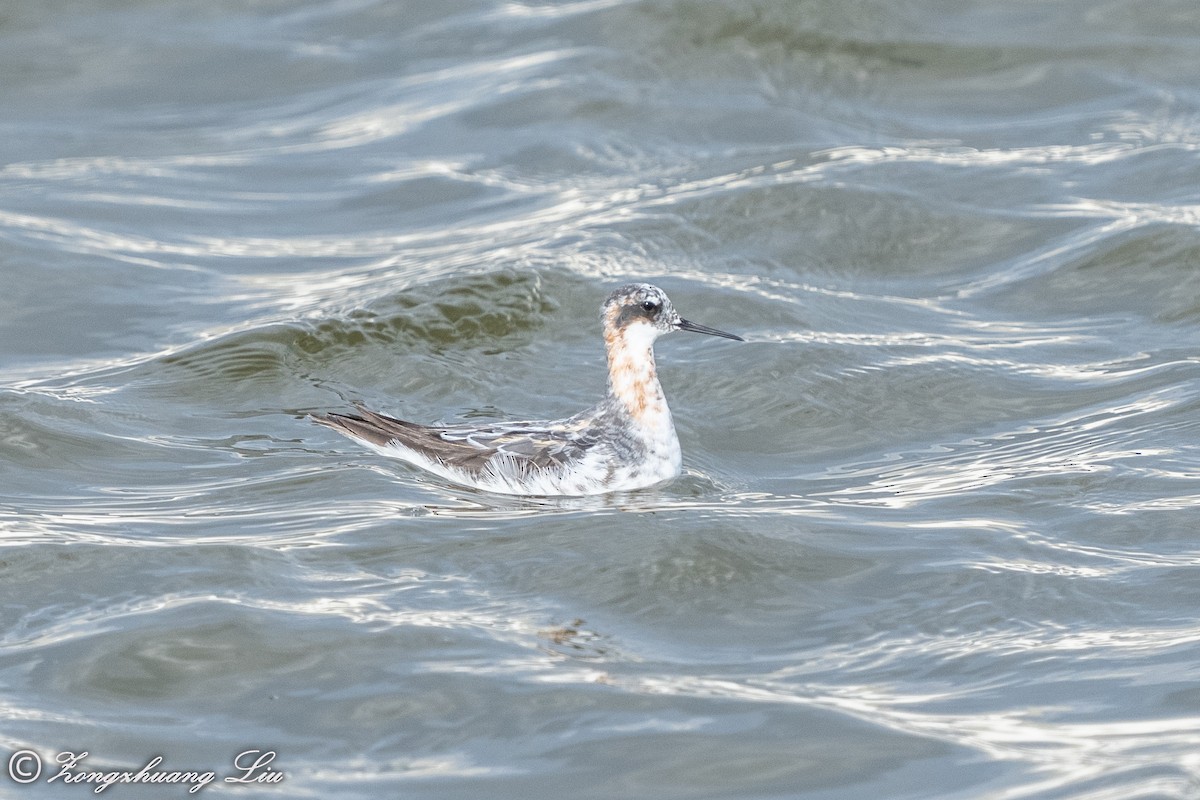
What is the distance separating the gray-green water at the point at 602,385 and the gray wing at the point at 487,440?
0.21m

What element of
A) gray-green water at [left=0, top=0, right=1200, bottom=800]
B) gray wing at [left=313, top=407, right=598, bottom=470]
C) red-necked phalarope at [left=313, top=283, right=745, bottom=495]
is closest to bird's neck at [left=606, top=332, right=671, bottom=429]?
red-necked phalarope at [left=313, top=283, right=745, bottom=495]

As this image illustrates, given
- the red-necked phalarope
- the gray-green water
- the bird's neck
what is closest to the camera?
the gray-green water

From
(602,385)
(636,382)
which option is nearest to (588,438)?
(636,382)

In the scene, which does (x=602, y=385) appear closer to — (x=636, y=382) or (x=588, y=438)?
→ (x=636, y=382)

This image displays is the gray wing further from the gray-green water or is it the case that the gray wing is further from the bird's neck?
the bird's neck

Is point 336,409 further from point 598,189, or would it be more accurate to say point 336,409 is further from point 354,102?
point 354,102

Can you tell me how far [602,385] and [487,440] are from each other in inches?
86.6

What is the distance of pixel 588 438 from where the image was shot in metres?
10.5

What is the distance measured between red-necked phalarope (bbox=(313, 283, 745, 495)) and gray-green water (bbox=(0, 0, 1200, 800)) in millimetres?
216

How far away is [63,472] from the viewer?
415 inches

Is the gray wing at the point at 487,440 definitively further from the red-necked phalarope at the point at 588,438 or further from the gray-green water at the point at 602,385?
the gray-green water at the point at 602,385

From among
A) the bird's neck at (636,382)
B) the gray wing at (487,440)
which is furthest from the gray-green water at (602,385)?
the bird's neck at (636,382)

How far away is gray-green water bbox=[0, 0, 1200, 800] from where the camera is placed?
24.6ft

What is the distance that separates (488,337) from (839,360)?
2.55 meters
